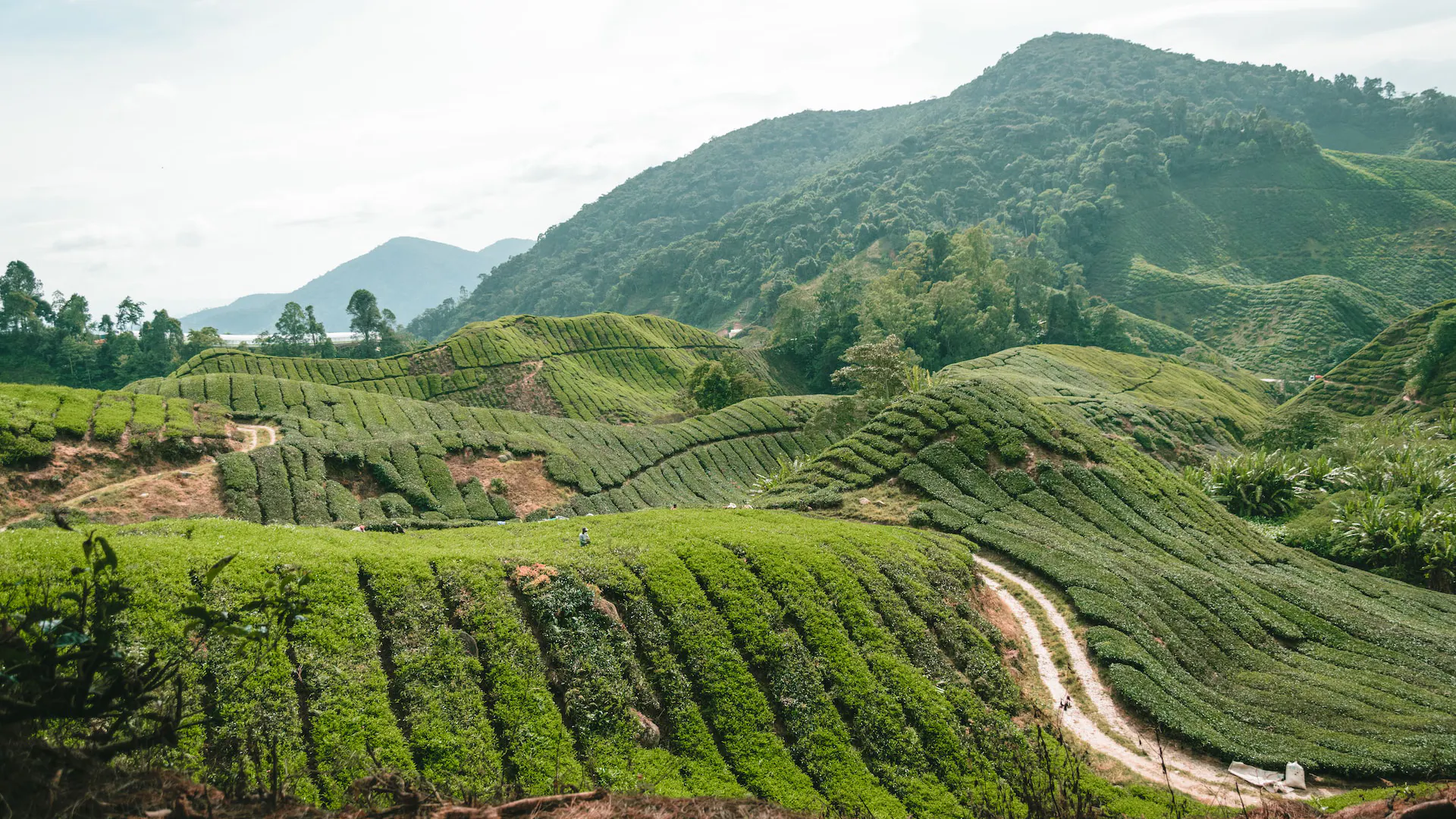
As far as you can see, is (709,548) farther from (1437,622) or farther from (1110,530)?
(1437,622)

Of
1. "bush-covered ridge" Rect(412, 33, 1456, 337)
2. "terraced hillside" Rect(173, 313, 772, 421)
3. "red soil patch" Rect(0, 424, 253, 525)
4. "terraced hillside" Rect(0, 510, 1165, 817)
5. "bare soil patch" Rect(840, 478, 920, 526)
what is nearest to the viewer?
"terraced hillside" Rect(0, 510, 1165, 817)

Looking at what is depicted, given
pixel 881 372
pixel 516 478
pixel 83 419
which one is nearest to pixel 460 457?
pixel 516 478

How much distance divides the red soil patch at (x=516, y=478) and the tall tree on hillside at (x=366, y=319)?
239 feet

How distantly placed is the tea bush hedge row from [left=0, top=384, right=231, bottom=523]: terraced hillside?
31mm

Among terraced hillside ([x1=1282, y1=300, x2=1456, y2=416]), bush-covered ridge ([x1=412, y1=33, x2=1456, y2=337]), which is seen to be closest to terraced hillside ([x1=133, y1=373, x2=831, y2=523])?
terraced hillside ([x1=1282, y1=300, x2=1456, y2=416])

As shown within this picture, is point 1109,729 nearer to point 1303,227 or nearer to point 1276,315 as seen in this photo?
point 1276,315

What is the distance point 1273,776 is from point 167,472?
1442 inches

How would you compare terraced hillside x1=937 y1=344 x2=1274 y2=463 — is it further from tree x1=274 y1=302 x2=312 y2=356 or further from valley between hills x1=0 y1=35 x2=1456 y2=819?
tree x1=274 y1=302 x2=312 y2=356

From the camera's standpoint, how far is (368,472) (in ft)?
109

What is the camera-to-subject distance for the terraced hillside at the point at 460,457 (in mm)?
30609

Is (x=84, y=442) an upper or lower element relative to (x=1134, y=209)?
lower

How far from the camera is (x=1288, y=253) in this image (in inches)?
4806

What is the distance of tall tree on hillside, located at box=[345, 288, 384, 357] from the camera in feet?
328

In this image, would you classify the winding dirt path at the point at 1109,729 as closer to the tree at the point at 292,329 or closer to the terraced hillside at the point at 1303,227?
the tree at the point at 292,329
